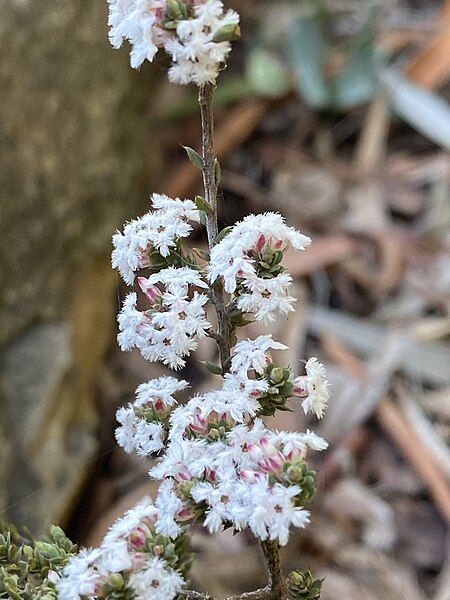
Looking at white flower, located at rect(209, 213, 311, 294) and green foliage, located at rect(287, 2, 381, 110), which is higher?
green foliage, located at rect(287, 2, 381, 110)

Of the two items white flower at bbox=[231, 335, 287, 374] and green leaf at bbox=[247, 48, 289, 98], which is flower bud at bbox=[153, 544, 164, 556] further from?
green leaf at bbox=[247, 48, 289, 98]

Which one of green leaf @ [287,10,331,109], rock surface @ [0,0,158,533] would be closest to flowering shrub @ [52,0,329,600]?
rock surface @ [0,0,158,533]

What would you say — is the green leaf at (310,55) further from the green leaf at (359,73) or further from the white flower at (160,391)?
the white flower at (160,391)

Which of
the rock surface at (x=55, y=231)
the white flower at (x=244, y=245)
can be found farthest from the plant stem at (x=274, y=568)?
the rock surface at (x=55, y=231)

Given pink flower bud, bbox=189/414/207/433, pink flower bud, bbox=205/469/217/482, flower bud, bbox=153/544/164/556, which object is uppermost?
pink flower bud, bbox=189/414/207/433

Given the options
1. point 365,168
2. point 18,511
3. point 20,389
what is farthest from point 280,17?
point 18,511

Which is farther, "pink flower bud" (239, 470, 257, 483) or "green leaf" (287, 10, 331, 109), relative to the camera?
"green leaf" (287, 10, 331, 109)

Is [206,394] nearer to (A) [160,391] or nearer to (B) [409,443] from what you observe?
(A) [160,391]
